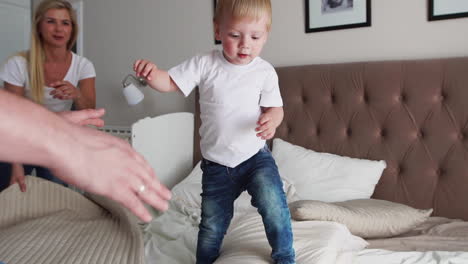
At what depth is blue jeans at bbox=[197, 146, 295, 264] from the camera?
3.44 feet

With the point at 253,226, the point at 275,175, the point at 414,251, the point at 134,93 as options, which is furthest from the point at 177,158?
the point at 414,251

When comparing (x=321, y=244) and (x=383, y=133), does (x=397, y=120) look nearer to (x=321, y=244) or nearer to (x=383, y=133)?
(x=383, y=133)

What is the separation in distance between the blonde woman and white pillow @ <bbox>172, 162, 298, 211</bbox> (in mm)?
628

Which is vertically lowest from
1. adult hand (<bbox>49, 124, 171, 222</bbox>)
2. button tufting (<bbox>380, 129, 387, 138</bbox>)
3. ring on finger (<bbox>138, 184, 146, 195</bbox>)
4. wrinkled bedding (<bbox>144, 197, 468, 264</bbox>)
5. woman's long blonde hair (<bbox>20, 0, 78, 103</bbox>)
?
wrinkled bedding (<bbox>144, 197, 468, 264</bbox>)

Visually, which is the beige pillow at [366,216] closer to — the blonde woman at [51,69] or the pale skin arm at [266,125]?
the pale skin arm at [266,125]

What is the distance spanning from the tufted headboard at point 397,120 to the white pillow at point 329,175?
0.09m

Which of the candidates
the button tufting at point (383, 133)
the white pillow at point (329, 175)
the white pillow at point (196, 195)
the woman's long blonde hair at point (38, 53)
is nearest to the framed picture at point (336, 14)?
the button tufting at point (383, 133)

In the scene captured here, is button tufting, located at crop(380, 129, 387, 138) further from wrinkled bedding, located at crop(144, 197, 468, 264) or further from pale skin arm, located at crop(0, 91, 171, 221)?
pale skin arm, located at crop(0, 91, 171, 221)

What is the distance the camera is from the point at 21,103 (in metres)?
0.47

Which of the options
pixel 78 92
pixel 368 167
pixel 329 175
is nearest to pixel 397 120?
pixel 368 167

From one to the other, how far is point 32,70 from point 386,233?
1.71 meters

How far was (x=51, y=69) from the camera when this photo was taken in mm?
1924

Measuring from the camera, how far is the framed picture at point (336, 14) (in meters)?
1.95

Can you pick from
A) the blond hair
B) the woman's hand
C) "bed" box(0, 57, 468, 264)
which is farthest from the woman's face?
the blond hair
